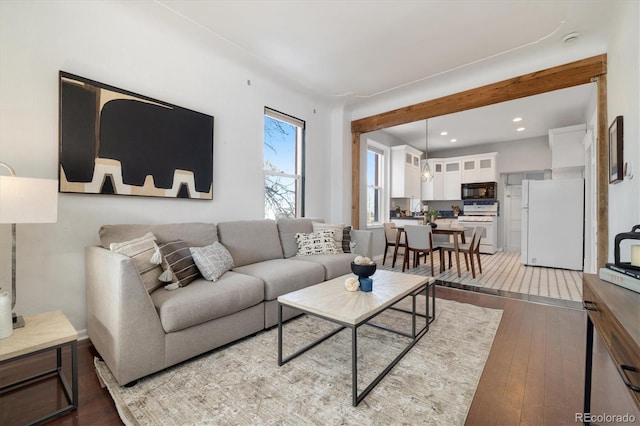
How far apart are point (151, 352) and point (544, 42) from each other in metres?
4.48

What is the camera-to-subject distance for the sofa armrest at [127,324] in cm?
159

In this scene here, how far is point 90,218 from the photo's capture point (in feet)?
7.57

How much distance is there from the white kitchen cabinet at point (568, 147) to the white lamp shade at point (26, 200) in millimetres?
7142

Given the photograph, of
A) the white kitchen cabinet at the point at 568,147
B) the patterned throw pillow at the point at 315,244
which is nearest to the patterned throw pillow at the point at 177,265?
the patterned throw pillow at the point at 315,244

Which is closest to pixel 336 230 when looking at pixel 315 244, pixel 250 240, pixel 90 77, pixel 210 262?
pixel 315 244

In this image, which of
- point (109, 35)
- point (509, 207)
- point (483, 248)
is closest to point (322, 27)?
point (109, 35)

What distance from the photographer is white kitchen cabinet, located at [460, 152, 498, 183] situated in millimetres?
6918

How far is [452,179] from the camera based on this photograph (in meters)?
7.54

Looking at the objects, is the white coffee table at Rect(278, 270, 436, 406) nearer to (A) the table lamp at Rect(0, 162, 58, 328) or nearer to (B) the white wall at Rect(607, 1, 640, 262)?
(A) the table lamp at Rect(0, 162, 58, 328)

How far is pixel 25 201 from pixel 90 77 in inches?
53.3

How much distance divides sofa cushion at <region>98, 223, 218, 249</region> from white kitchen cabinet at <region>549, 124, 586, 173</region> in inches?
246

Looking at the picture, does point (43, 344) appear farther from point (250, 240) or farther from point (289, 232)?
point (289, 232)

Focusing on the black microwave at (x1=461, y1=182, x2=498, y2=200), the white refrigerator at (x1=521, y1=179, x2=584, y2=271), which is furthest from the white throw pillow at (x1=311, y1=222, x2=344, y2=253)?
the black microwave at (x1=461, y1=182, x2=498, y2=200)

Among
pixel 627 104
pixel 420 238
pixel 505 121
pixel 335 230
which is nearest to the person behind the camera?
pixel 627 104
